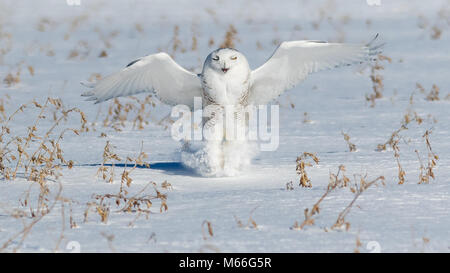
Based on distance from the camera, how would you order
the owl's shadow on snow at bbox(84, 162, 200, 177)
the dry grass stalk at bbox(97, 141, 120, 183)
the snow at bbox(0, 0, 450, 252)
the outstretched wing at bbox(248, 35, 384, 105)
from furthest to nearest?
1. the outstretched wing at bbox(248, 35, 384, 105)
2. the owl's shadow on snow at bbox(84, 162, 200, 177)
3. the dry grass stalk at bbox(97, 141, 120, 183)
4. the snow at bbox(0, 0, 450, 252)

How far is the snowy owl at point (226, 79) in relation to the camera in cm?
581

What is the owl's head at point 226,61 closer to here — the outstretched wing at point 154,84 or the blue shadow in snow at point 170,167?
the outstretched wing at point 154,84

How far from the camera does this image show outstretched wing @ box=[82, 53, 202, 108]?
6098 millimetres

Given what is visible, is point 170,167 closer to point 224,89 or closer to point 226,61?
point 224,89

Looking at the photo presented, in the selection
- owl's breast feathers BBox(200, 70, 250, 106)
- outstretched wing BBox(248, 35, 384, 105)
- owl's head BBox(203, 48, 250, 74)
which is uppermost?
outstretched wing BBox(248, 35, 384, 105)

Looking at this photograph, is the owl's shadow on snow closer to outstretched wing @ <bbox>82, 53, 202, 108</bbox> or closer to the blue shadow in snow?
the blue shadow in snow

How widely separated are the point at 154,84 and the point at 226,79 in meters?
0.72

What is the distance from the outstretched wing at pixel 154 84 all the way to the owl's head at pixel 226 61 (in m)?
0.34

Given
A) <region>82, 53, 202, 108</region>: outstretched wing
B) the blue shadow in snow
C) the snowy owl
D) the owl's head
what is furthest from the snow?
the owl's head

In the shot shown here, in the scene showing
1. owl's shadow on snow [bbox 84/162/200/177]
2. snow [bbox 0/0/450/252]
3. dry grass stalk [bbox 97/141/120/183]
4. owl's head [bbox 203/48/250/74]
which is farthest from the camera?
owl's shadow on snow [bbox 84/162/200/177]

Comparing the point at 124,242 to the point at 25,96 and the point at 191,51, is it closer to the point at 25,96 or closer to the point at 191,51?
the point at 25,96

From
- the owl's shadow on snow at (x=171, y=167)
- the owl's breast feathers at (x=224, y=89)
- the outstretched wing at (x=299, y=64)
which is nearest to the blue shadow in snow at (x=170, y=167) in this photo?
the owl's shadow on snow at (x=171, y=167)

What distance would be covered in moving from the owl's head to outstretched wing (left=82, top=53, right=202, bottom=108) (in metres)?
0.34
